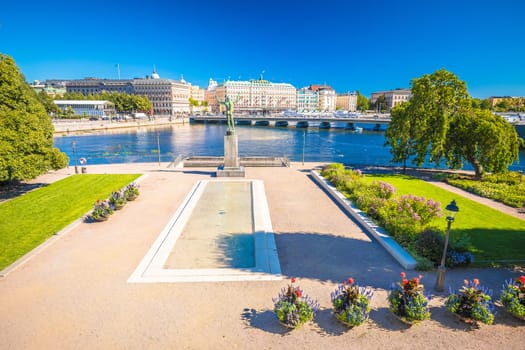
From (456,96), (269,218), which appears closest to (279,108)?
(456,96)

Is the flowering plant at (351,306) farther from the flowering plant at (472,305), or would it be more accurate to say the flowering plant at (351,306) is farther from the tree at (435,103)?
the tree at (435,103)

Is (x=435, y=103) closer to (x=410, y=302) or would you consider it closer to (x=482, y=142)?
(x=482, y=142)

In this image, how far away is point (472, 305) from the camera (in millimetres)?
7285

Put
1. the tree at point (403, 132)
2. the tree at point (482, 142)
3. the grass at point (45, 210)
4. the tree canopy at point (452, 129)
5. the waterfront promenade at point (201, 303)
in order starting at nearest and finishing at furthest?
the waterfront promenade at point (201, 303)
the grass at point (45, 210)
the tree at point (482, 142)
the tree canopy at point (452, 129)
the tree at point (403, 132)

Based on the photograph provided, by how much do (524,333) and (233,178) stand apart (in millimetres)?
19110

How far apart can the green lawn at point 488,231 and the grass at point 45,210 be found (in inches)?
671

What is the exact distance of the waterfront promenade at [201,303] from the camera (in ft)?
22.7

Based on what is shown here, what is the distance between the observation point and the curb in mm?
10421

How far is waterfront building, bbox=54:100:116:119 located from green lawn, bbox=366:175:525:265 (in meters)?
124

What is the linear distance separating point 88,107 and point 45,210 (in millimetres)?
123057

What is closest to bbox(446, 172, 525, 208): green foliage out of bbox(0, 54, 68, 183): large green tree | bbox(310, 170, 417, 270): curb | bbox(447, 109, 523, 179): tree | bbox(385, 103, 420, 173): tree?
bbox(447, 109, 523, 179): tree

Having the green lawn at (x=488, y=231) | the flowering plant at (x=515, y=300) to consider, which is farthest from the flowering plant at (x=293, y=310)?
the green lawn at (x=488, y=231)

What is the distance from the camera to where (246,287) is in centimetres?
898

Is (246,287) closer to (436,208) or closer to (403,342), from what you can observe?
(403,342)
